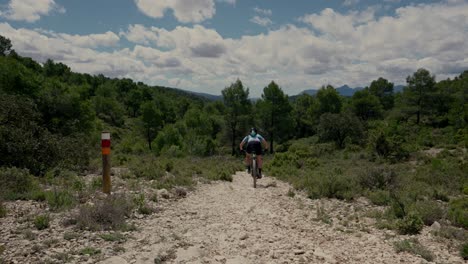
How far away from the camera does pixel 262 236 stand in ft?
18.1

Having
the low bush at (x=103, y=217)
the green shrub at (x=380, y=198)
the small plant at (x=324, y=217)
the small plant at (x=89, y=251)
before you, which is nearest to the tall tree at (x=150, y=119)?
the green shrub at (x=380, y=198)

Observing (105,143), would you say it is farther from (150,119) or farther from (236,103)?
(150,119)

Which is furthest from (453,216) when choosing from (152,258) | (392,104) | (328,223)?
(392,104)

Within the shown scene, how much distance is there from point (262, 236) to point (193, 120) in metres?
50.5

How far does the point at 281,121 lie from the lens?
4531 cm

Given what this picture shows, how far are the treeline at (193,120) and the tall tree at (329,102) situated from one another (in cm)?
19

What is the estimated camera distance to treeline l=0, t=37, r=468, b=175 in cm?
1126

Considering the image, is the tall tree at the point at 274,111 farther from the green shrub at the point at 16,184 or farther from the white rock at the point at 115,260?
the white rock at the point at 115,260

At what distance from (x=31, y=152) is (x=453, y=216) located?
12.1 m

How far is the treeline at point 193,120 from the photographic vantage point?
11.3 meters

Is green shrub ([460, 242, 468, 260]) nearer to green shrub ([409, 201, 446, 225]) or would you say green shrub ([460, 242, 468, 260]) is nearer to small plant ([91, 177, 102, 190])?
green shrub ([409, 201, 446, 225])

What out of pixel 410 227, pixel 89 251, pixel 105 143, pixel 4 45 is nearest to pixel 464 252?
pixel 410 227

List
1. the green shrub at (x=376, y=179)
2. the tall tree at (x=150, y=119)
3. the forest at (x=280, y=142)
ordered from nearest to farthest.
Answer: the forest at (x=280, y=142) → the green shrub at (x=376, y=179) → the tall tree at (x=150, y=119)

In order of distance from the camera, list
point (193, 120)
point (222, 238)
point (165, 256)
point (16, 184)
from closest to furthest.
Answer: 1. point (165, 256)
2. point (222, 238)
3. point (16, 184)
4. point (193, 120)
